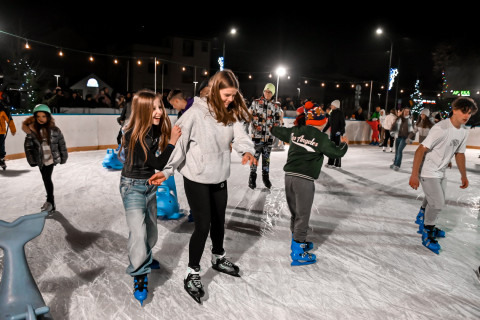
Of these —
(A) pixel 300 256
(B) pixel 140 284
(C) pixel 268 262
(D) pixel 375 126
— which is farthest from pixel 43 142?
(D) pixel 375 126

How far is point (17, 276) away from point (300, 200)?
7.42ft

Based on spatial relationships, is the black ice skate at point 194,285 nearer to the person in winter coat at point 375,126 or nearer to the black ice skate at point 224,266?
the black ice skate at point 224,266

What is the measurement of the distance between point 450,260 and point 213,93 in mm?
2890

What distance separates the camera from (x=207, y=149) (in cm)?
260

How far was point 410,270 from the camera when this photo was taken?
338 centimetres

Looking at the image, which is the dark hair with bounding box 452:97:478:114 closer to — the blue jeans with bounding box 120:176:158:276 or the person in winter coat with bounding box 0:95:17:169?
the blue jeans with bounding box 120:176:158:276

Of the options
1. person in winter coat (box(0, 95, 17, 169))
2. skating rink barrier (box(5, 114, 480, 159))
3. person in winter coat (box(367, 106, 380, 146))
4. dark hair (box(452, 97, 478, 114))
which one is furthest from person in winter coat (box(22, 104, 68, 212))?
person in winter coat (box(367, 106, 380, 146))

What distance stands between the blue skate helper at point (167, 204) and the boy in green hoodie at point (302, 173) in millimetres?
1680

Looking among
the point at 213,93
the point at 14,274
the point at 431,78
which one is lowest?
the point at 14,274

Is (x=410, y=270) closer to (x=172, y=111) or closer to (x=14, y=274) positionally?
(x=14, y=274)

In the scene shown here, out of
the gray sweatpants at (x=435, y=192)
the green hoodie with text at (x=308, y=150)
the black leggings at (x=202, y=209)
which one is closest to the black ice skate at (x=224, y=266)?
the black leggings at (x=202, y=209)

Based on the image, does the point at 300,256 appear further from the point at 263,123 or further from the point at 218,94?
the point at 263,123

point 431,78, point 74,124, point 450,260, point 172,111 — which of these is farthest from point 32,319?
point 431,78

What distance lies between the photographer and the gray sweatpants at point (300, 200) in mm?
3367
